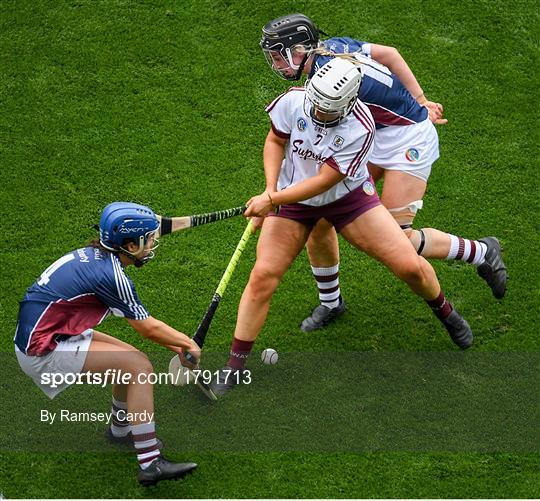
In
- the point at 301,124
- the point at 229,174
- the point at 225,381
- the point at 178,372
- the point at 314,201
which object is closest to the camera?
the point at 301,124

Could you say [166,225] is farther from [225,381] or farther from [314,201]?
[225,381]

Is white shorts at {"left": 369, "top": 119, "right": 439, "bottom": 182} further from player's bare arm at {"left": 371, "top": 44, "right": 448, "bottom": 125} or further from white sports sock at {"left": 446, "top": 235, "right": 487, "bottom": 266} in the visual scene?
white sports sock at {"left": 446, "top": 235, "right": 487, "bottom": 266}

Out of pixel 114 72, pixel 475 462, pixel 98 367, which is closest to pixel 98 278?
pixel 98 367

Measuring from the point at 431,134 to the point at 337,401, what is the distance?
66.9 inches

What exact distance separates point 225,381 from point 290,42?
77.6 inches

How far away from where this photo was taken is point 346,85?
5.33 meters

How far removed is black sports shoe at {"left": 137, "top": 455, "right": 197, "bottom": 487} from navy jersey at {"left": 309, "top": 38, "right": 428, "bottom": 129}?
2.24m

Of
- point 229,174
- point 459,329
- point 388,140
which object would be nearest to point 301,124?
point 388,140

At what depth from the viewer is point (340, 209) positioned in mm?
5852

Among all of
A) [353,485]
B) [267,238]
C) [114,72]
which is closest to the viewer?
[353,485]

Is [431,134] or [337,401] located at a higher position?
[431,134]

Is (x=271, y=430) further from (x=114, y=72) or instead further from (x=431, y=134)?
(x=114, y=72)

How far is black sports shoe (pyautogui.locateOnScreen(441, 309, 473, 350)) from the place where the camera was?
6.23m

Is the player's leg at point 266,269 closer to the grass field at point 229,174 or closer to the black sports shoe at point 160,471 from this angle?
the grass field at point 229,174
